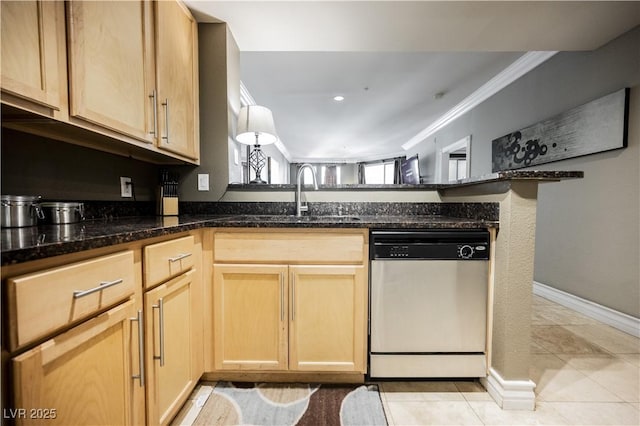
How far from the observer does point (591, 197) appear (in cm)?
222

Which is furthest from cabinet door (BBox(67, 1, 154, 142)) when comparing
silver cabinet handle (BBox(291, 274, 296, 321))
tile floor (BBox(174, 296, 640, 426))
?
tile floor (BBox(174, 296, 640, 426))

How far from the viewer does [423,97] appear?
153 inches

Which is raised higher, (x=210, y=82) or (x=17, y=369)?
(x=210, y=82)

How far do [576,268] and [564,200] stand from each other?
2.07 feet

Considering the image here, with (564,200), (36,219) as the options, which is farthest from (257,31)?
(564,200)

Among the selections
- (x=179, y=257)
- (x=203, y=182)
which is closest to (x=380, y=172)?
(x=203, y=182)

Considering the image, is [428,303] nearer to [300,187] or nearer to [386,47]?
[300,187]

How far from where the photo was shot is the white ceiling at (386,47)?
1.60 meters

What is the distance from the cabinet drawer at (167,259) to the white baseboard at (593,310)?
302 centimetres

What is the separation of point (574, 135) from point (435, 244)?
2121 mm

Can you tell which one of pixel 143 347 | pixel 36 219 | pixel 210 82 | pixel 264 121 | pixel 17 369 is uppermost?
pixel 210 82

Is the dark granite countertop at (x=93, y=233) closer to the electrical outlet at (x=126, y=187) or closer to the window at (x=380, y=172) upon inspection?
the electrical outlet at (x=126, y=187)

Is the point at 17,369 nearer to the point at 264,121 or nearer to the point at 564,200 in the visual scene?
the point at 264,121

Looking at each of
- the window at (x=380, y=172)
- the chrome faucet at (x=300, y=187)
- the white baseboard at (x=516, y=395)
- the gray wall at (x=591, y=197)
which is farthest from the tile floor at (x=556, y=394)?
the window at (x=380, y=172)
